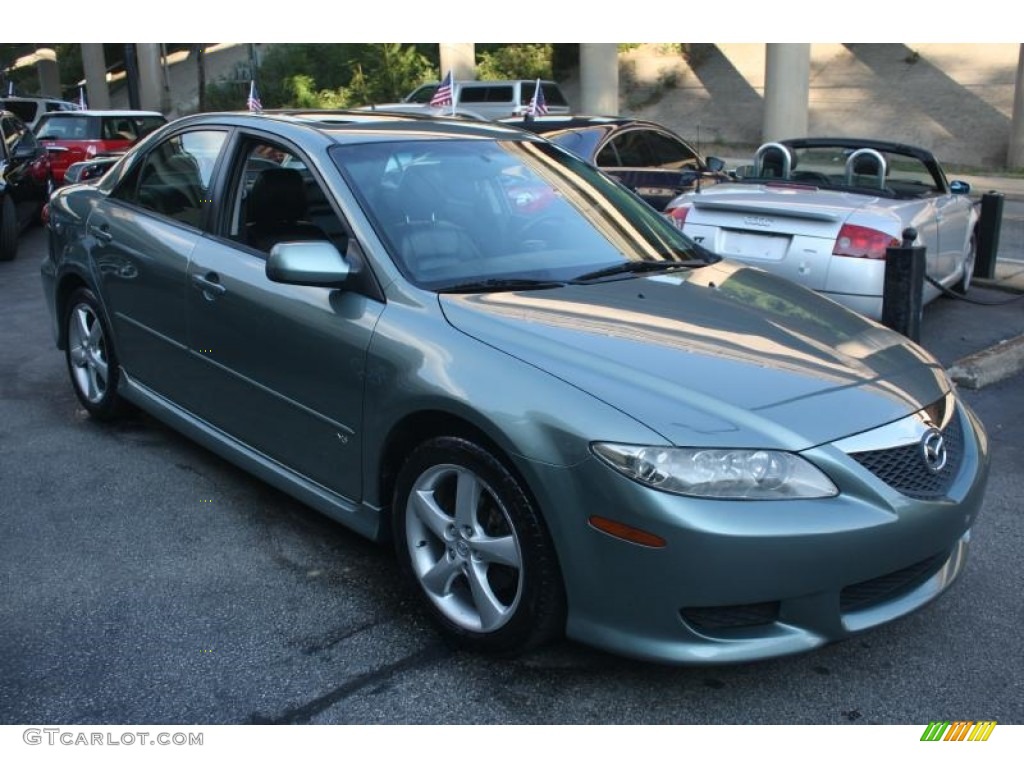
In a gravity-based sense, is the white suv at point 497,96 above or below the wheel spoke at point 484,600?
above

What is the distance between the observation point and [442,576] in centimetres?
322

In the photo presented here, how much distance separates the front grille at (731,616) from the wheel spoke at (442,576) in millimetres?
778

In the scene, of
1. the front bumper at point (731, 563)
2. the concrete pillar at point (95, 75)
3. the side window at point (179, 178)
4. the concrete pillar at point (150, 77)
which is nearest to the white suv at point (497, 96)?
the concrete pillar at point (150, 77)

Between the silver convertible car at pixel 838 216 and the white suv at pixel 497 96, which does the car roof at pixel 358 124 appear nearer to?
the silver convertible car at pixel 838 216

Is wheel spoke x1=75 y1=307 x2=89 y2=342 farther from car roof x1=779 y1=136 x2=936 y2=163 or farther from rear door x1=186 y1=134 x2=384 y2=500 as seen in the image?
car roof x1=779 y1=136 x2=936 y2=163

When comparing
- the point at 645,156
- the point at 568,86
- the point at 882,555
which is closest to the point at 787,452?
the point at 882,555

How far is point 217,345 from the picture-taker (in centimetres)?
410

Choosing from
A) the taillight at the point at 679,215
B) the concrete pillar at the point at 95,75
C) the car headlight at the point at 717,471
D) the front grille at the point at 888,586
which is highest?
the concrete pillar at the point at 95,75

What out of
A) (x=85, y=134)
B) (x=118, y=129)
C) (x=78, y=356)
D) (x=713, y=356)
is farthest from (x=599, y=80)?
(x=713, y=356)

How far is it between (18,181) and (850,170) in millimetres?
9640

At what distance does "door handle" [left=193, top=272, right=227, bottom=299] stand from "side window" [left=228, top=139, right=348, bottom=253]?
19 cm

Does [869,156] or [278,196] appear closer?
[278,196]

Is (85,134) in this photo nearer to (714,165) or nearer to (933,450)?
(714,165)

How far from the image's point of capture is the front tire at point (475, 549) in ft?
9.52
